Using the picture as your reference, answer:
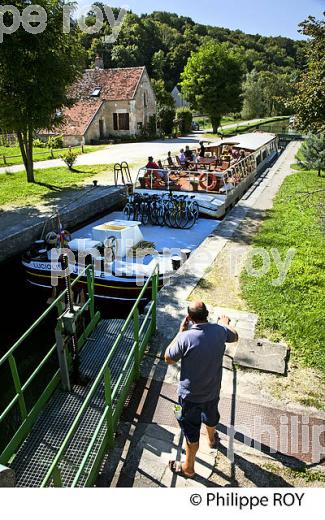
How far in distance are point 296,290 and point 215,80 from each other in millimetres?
41541

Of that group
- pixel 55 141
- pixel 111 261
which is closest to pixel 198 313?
pixel 111 261

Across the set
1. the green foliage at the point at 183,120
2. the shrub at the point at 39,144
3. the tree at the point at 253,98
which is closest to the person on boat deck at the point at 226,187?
the shrub at the point at 39,144

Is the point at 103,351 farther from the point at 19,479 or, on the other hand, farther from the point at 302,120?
the point at 302,120

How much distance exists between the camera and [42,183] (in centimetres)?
1966

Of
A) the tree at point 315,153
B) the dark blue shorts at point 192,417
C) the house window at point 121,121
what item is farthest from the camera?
the house window at point 121,121

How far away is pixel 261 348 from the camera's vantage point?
6.34m

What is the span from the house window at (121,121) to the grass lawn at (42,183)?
667 inches

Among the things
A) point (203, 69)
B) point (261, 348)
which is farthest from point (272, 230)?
point (203, 69)

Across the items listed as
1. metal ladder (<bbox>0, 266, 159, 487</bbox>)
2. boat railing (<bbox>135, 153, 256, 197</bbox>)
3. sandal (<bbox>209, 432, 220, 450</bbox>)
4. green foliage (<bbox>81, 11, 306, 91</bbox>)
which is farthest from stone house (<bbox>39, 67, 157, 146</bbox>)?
sandal (<bbox>209, 432, 220, 450</bbox>)

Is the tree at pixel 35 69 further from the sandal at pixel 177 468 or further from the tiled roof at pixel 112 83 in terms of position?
the tiled roof at pixel 112 83

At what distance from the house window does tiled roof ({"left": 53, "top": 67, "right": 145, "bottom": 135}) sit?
158 centimetres

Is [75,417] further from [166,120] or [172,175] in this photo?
[166,120]

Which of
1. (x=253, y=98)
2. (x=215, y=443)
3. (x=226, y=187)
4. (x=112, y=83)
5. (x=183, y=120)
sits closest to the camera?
(x=215, y=443)

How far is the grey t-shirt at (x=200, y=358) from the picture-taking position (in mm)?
3818
